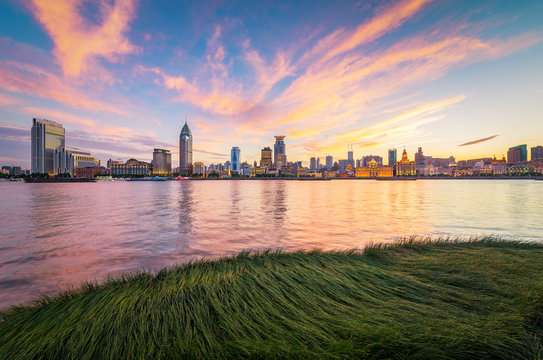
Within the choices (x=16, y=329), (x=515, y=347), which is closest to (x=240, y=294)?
(x=16, y=329)

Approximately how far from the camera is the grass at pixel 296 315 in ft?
7.98

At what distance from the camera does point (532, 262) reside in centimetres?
548

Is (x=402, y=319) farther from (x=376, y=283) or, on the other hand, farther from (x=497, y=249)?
(x=497, y=249)

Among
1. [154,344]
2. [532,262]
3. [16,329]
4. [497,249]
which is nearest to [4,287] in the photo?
[16,329]

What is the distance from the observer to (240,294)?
148 inches

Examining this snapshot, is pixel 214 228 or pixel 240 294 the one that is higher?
pixel 240 294

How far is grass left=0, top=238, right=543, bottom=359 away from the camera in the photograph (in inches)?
95.7

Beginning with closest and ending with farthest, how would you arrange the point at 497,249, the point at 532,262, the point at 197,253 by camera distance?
the point at 532,262 → the point at 497,249 → the point at 197,253

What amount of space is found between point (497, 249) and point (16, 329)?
1116 centimetres

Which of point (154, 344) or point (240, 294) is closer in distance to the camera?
point (154, 344)

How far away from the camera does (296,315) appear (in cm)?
315

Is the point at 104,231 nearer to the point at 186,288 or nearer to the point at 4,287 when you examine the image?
the point at 4,287

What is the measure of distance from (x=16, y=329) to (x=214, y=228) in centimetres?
1003

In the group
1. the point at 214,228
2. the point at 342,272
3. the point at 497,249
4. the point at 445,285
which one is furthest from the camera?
the point at 214,228
